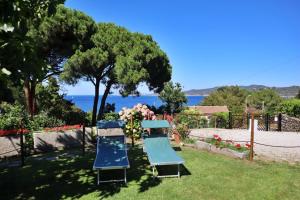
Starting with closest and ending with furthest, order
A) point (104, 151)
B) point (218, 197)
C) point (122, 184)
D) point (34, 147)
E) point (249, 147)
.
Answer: point (218, 197) → point (122, 184) → point (104, 151) → point (249, 147) → point (34, 147)

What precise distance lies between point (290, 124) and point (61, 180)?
13.8 metres

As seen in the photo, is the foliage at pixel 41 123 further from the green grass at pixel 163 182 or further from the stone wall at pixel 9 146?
the green grass at pixel 163 182

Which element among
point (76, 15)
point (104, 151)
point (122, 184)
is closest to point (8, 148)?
point (104, 151)

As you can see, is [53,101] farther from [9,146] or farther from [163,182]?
[163,182]

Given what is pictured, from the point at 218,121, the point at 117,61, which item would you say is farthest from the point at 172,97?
the point at 117,61

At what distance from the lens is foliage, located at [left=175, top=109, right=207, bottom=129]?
15333 mm

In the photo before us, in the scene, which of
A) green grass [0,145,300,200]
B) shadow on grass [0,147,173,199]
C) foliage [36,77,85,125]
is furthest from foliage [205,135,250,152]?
foliage [36,77,85,125]

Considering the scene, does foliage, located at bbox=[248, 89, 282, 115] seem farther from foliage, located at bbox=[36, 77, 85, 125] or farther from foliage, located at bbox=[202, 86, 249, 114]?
foliage, located at bbox=[36, 77, 85, 125]

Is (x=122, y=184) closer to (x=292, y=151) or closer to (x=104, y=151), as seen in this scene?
(x=104, y=151)

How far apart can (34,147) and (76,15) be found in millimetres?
8100

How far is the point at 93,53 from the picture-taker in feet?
53.5

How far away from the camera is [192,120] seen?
16656 millimetres

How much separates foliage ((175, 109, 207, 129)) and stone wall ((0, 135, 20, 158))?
7.39 metres

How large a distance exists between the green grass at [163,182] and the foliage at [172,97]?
12547mm
